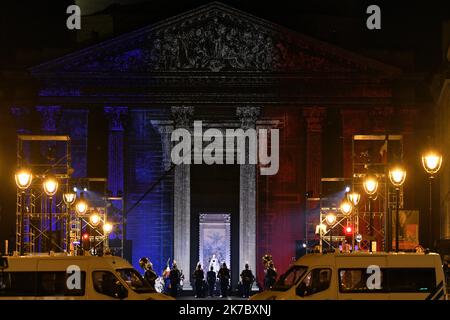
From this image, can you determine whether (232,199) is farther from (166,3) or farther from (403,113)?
(166,3)

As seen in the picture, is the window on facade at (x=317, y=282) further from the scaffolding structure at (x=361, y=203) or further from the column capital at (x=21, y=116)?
the column capital at (x=21, y=116)

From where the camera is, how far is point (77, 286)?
24.5m

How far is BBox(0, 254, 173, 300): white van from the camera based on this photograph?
80.1 ft

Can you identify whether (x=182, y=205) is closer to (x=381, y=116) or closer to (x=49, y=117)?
(x=49, y=117)

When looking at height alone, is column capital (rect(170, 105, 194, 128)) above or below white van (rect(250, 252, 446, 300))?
above

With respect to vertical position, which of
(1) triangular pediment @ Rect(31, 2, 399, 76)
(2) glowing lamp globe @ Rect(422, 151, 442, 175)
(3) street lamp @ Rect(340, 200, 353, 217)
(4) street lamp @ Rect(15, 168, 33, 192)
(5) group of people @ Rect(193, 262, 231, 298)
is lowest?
(5) group of people @ Rect(193, 262, 231, 298)

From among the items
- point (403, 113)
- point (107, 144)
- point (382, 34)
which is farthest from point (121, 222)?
point (382, 34)

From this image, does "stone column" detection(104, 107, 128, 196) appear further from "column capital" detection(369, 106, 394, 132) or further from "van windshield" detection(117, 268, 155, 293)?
"van windshield" detection(117, 268, 155, 293)

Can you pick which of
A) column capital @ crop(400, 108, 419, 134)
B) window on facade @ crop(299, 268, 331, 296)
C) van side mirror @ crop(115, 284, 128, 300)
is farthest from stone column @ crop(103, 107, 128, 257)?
window on facade @ crop(299, 268, 331, 296)

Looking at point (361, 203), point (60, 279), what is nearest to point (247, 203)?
point (361, 203)

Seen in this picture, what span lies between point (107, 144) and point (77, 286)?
3572 cm

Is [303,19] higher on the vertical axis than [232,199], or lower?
higher

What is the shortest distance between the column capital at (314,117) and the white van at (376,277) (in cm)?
3509

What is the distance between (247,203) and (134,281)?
3402 centimetres
